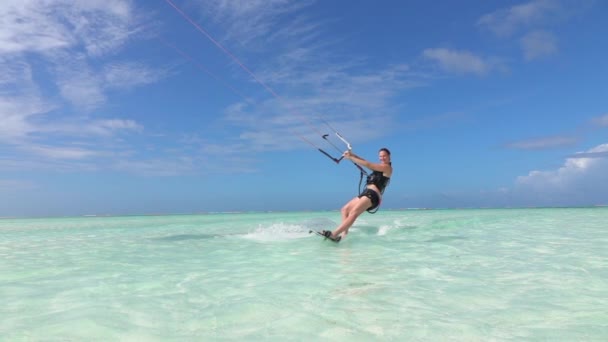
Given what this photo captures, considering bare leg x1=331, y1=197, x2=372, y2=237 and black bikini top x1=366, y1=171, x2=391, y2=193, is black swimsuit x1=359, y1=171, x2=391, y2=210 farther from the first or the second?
bare leg x1=331, y1=197, x2=372, y2=237

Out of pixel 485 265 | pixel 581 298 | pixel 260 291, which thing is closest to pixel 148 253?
pixel 260 291

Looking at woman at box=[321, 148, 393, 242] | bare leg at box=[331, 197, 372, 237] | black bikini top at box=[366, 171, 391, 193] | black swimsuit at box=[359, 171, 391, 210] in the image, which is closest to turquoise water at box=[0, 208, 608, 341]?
bare leg at box=[331, 197, 372, 237]

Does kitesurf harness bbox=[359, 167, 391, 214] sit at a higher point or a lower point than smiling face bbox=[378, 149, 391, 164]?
lower

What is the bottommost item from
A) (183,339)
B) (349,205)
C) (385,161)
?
(183,339)

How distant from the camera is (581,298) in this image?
161 inches

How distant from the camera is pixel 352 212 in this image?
31.5 ft

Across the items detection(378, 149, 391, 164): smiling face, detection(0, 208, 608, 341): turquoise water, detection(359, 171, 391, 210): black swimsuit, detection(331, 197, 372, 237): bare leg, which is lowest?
detection(0, 208, 608, 341): turquoise water

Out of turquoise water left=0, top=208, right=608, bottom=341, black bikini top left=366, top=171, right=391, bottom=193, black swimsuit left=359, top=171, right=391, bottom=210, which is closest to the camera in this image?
turquoise water left=0, top=208, right=608, bottom=341

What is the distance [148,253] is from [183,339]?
5779 mm

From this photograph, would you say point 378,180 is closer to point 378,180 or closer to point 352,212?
point 378,180

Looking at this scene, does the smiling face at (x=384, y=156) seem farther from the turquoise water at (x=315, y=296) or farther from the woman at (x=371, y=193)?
the turquoise water at (x=315, y=296)

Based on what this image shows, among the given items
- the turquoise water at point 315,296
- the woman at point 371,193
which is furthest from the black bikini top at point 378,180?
the turquoise water at point 315,296

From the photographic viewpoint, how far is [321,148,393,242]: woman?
31.3ft

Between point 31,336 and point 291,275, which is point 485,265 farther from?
point 31,336
